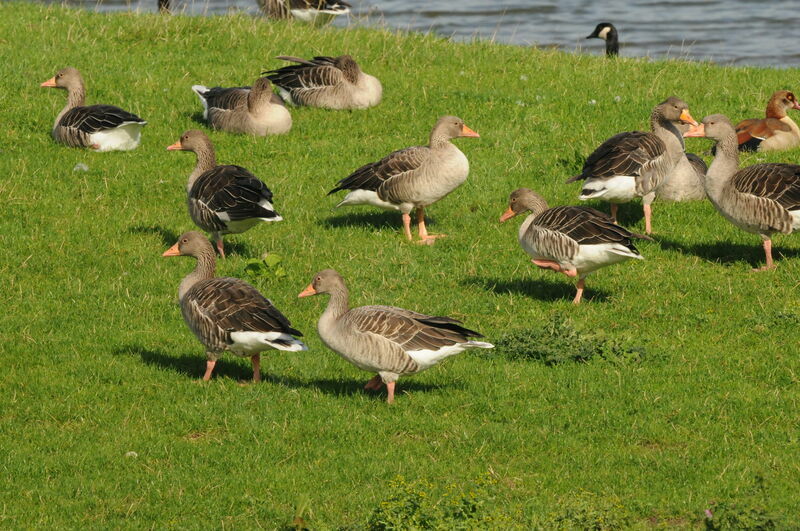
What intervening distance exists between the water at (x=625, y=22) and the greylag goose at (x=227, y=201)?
1738cm

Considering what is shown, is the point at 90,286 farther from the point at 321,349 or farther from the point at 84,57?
the point at 84,57

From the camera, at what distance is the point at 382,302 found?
41.1 feet

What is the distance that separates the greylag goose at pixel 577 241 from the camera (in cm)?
1202

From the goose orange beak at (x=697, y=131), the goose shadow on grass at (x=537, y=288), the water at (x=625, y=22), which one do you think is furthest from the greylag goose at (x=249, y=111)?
the water at (x=625, y=22)

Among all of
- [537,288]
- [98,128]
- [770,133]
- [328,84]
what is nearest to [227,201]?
[537,288]

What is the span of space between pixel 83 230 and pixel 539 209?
6266 millimetres

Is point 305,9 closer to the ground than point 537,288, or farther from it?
farther from it

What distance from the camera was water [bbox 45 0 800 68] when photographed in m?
31.6

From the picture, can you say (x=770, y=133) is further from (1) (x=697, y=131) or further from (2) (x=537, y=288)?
(2) (x=537, y=288)

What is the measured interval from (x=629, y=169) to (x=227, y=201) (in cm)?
538

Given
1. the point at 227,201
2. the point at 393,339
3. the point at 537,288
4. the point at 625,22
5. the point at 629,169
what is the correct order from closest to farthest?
1. the point at 393,339
2. the point at 537,288
3. the point at 227,201
4. the point at 629,169
5. the point at 625,22

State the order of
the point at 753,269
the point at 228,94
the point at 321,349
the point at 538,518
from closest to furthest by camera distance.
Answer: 1. the point at 538,518
2. the point at 321,349
3. the point at 753,269
4. the point at 228,94

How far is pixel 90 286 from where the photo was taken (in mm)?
12992

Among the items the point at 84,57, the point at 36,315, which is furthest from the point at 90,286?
the point at 84,57
